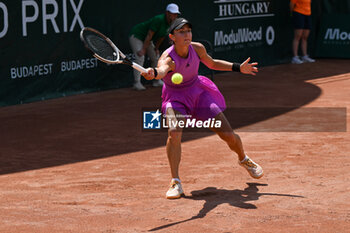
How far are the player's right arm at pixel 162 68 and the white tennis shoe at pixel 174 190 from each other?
3.21ft

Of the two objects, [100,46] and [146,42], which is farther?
[146,42]

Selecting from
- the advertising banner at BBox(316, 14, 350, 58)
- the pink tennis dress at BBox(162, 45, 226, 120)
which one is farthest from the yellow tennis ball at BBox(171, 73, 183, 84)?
the advertising banner at BBox(316, 14, 350, 58)

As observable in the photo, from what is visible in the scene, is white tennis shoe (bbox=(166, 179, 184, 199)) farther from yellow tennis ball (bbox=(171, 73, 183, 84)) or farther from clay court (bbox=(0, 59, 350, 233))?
yellow tennis ball (bbox=(171, 73, 183, 84))

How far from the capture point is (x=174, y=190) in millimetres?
6145

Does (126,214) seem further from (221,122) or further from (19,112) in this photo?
(19,112)

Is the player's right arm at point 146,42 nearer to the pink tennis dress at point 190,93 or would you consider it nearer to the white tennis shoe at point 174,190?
the pink tennis dress at point 190,93

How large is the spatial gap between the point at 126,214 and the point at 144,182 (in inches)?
42.2

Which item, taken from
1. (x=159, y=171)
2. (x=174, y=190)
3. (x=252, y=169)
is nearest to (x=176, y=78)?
(x=174, y=190)

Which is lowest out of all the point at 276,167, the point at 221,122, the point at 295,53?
the point at 295,53

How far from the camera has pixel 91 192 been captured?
20.9 ft

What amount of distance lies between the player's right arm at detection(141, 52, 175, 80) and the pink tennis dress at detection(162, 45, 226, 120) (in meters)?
0.06

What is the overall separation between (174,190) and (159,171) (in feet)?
3.32

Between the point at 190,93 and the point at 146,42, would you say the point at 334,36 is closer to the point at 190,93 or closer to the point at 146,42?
the point at 146,42

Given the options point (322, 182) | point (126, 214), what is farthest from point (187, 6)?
point (126, 214)
